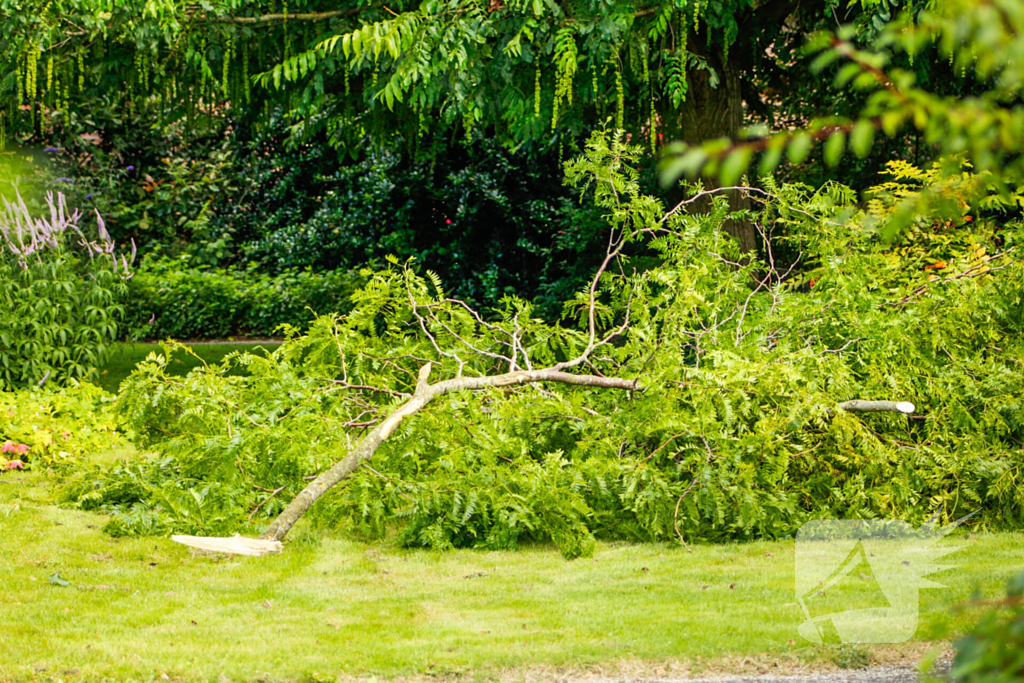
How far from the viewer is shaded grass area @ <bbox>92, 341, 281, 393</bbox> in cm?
1059

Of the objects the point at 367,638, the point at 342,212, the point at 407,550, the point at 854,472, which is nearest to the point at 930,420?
the point at 854,472

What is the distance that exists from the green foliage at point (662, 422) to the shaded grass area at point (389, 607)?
0.81ft

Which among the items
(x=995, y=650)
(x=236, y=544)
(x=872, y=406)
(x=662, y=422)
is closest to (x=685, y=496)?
(x=662, y=422)

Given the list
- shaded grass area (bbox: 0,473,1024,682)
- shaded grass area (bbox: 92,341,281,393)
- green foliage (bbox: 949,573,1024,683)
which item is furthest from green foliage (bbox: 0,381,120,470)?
green foliage (bbox: 949,573,1024,683)

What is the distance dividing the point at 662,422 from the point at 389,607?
1820 mm

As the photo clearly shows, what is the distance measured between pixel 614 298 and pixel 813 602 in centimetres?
316

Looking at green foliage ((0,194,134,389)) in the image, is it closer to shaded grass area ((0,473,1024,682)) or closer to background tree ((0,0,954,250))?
background tree ((0,0,954,250))

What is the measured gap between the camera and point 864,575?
15.3ft

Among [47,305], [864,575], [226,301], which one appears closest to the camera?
[864,575]

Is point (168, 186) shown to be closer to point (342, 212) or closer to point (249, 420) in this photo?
point (342, 212)

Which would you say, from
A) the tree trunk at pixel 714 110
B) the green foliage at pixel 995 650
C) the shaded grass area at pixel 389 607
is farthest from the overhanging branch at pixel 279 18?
the green foliage at pixel 995 650

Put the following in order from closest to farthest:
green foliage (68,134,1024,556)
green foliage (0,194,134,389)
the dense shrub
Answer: green foliage (68,134,1024,556)
green foliage (0,194,134,389)
the dense shrub

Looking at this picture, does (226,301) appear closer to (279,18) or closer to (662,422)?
(279,18)

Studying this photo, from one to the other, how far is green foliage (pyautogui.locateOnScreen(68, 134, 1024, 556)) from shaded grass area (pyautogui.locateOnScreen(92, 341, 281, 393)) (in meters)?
4.47
